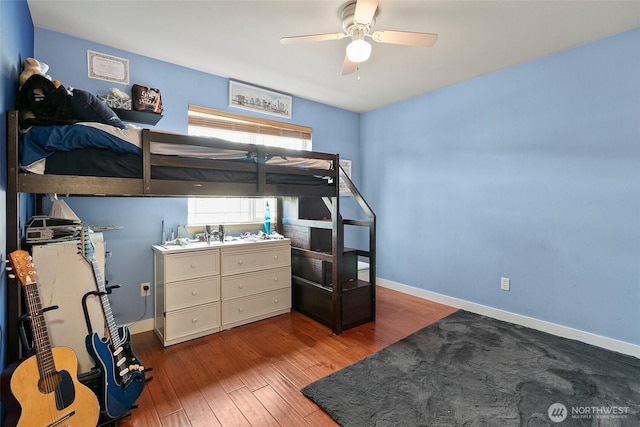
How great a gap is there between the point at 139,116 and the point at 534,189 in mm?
3605

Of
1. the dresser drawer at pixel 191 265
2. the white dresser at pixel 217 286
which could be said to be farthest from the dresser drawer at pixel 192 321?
the dresser drawer at pixel 191 265

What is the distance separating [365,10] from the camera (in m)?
1.76

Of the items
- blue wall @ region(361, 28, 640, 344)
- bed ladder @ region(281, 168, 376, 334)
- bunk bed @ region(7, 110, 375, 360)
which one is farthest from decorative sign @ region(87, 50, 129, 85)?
A: blue wall @ region(361, 28, 640, 344)

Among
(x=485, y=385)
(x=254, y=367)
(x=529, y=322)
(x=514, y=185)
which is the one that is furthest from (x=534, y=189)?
(x=254, y=367)

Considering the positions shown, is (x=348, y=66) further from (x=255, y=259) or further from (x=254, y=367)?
(x=254, y=367)

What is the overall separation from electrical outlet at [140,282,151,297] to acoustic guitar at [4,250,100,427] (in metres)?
1.34

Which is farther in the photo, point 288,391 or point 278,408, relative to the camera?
point 288,391

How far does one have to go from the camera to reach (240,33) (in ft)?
7.70

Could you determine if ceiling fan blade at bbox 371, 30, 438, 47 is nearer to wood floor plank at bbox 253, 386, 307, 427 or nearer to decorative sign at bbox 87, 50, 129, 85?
decorative sign at bbox 87, 50, 129, 85

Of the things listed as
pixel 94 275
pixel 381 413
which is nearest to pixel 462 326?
pixel 381 413

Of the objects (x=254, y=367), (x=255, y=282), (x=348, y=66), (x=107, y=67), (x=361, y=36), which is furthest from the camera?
(x=255, y=282)

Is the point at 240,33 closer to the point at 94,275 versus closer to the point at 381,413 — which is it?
the point at 94,275

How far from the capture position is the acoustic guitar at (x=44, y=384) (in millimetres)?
1252

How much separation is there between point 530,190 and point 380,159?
1.86 m
